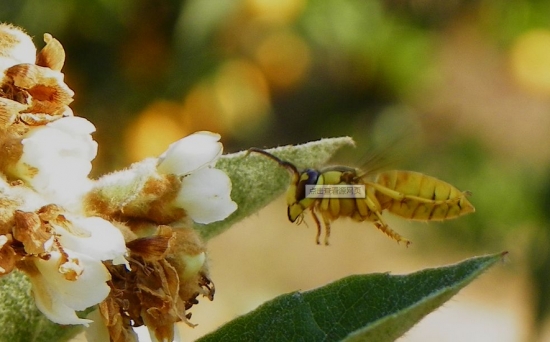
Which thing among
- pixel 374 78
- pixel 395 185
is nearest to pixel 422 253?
pixel 374 78

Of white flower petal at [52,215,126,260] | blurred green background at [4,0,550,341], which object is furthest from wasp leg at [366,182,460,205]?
blurred green background at [4,0,550,341]

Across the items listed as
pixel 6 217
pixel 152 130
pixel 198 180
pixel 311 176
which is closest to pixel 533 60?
→ pixel 152 130

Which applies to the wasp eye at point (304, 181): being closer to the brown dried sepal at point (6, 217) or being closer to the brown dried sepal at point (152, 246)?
the brown dried sepal at point (152, 246)

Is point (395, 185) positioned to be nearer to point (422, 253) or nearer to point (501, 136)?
point (422, 253)

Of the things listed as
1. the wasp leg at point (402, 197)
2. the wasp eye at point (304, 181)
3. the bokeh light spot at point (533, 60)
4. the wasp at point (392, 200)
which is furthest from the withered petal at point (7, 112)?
the bokeh light spot at point (533, 60)

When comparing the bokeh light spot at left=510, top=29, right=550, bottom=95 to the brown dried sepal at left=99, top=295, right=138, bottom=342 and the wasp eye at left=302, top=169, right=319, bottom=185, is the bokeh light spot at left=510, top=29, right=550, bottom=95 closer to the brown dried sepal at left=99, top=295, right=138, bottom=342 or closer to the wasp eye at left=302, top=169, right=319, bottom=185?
the wasp eye at left=302, top=169, right=319, bottom=185
